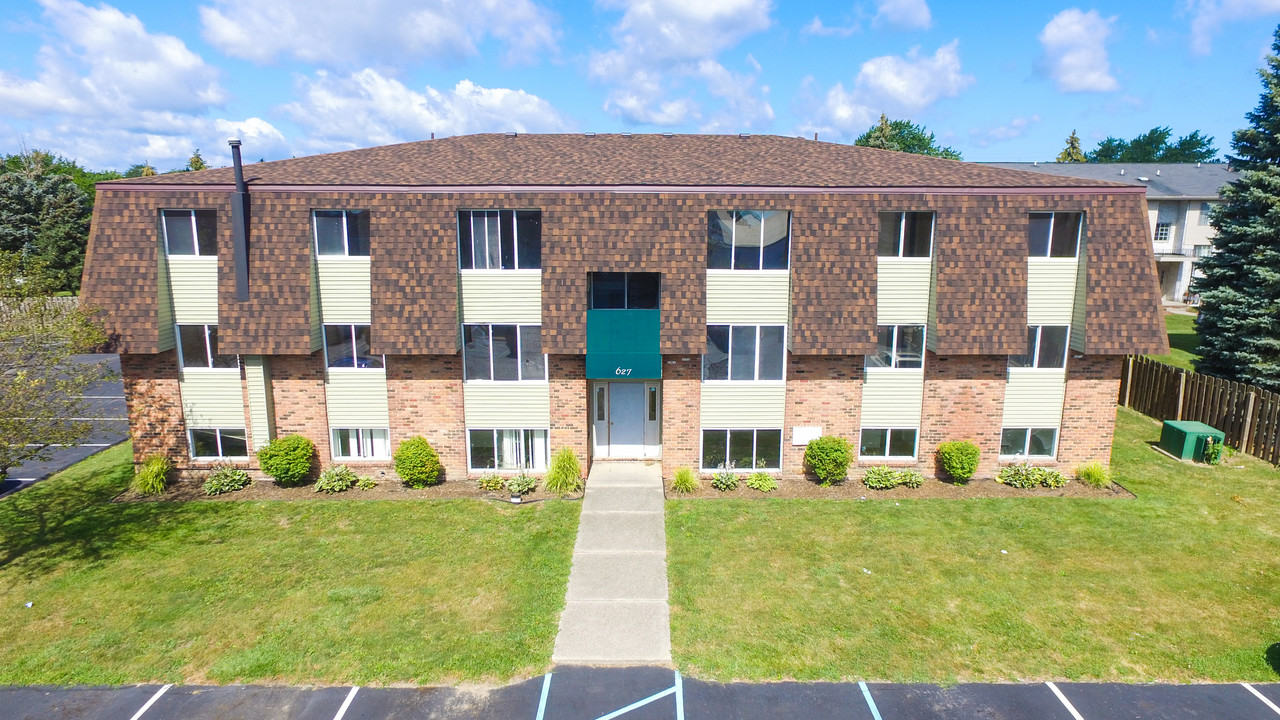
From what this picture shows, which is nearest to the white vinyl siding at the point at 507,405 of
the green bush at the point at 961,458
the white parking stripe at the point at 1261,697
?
the green bush at the point at 961,458

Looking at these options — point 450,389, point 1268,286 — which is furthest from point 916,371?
point 1268,286

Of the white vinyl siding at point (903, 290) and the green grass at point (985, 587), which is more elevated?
the white vinyl siding at point (903, 290)

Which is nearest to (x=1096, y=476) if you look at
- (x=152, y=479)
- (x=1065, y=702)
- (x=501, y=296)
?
(x=1065, y=702)

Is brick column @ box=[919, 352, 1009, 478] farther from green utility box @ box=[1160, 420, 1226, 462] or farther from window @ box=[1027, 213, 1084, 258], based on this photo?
green utility box @ box=[1160, 420, 1226, 462]

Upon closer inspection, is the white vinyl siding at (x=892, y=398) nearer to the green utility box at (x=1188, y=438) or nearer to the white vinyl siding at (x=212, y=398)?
the green utility box at (x=1188, y=438)

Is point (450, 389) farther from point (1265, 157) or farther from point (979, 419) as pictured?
point (1265, 157)

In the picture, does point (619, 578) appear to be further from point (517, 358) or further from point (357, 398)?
point (357, 398)
